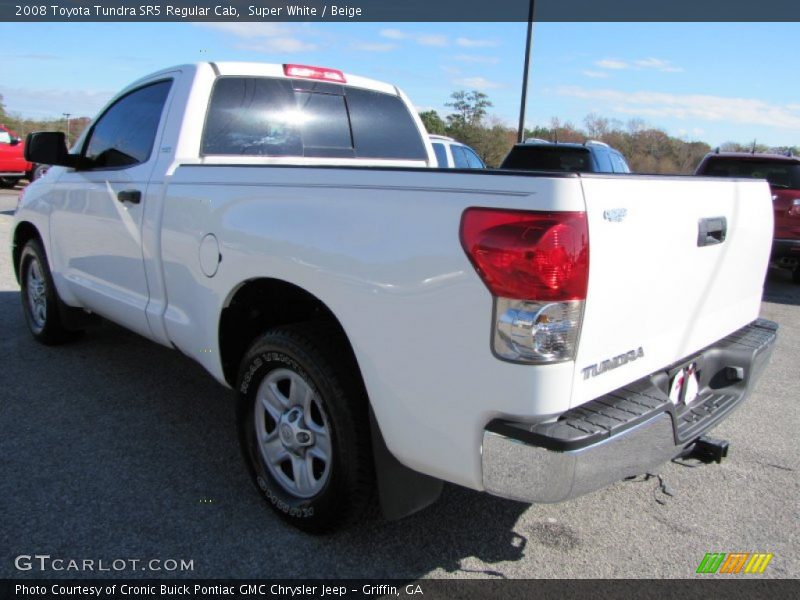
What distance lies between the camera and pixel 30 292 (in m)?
5.32

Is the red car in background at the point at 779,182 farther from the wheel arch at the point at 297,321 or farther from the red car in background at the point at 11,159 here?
the red car in background at the point at 11,159

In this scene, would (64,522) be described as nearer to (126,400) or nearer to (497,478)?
(126,400)

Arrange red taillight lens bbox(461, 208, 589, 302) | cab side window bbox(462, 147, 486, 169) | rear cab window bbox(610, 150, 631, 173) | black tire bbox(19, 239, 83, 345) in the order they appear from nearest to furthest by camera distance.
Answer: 1. red taillight lens bbox(461, 208, 589, 302)
2. black tire bbox(19, 239, 83, 345)
3. rear cab window bbox(610, 150, 631, 173)
4. cab side window bbox(462, 147, 486, 169)

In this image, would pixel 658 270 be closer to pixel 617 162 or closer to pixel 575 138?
pixel 617 162

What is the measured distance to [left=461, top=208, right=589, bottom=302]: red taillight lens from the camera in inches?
75.2

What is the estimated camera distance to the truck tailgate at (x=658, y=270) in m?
2.02

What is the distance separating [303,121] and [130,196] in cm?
109

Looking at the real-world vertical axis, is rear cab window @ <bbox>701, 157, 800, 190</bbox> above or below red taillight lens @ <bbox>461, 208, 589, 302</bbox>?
above

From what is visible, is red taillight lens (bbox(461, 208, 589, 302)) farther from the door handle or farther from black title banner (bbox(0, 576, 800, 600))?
the door handle

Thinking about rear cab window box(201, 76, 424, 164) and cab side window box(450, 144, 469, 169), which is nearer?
rear cab window box(201, 76, 424, 164)

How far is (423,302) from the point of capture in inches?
82.3

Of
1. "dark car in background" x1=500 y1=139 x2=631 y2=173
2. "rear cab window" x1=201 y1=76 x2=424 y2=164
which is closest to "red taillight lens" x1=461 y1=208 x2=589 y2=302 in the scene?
"rear cab window" x1=201 y1=76 x2=424 y2=164

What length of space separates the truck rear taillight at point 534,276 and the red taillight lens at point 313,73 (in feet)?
8.15

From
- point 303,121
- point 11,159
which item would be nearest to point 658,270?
point 303,121
